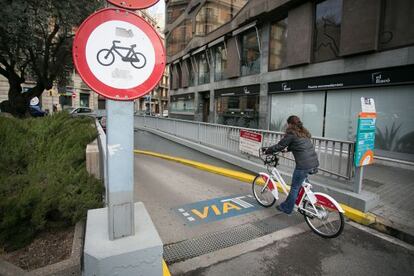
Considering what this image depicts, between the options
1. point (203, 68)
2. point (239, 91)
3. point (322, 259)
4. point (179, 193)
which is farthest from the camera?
point (203, 68)

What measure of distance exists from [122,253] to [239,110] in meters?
14.8

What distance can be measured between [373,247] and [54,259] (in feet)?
13.6

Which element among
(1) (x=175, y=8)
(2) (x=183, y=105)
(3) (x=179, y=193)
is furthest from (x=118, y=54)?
(1) (x=175, y=8)

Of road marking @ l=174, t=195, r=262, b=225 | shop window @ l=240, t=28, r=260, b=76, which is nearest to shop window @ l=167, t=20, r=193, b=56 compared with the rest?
shop window @ l=240, t=28, r=260, b=76

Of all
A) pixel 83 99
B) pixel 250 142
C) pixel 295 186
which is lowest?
pixel 295 186

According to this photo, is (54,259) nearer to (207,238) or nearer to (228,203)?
(207,238)

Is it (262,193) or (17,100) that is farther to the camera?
(17,100)

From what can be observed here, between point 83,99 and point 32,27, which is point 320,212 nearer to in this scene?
point 32,27

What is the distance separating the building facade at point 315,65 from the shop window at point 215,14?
0.07 m

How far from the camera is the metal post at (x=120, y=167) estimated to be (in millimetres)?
1758

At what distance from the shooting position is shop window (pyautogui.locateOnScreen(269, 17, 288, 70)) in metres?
12.6

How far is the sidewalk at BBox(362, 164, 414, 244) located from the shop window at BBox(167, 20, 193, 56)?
21140 mm

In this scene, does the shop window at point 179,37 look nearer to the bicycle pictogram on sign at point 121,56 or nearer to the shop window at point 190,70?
the shop window at point 190,70

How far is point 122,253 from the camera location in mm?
1722
